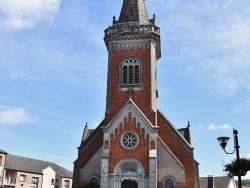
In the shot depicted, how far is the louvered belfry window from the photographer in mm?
35000

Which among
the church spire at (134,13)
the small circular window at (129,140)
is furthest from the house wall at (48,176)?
the church spire at (134,13)

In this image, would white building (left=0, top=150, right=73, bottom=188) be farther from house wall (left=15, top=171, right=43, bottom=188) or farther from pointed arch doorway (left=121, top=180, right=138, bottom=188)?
pointed arch doorway (left=121, top=180, right=138, bottom=188)

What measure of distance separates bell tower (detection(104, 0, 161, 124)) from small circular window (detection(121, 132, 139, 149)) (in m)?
2.98

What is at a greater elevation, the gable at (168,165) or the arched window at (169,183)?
the gable at (168,165)

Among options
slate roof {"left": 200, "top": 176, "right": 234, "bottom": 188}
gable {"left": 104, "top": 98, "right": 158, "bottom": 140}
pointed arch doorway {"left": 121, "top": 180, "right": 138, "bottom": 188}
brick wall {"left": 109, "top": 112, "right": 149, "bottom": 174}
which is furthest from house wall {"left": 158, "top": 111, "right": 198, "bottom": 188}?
slate roof {"left": 200, "top": 176, "right": 234, "bottom": 188}

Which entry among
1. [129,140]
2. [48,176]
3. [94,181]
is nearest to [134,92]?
[129,140]

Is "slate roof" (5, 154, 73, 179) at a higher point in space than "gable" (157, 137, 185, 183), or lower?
higher

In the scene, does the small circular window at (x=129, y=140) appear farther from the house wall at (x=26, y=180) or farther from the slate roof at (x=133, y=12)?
the house wall at (x=26, y=180)

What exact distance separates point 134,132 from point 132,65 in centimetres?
804

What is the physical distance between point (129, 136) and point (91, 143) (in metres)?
5.81

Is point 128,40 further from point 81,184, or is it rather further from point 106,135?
point 81,184

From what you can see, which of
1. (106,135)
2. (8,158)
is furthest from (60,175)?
(106,135)

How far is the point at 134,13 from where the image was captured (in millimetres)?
38312

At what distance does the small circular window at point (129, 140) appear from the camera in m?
31.5
